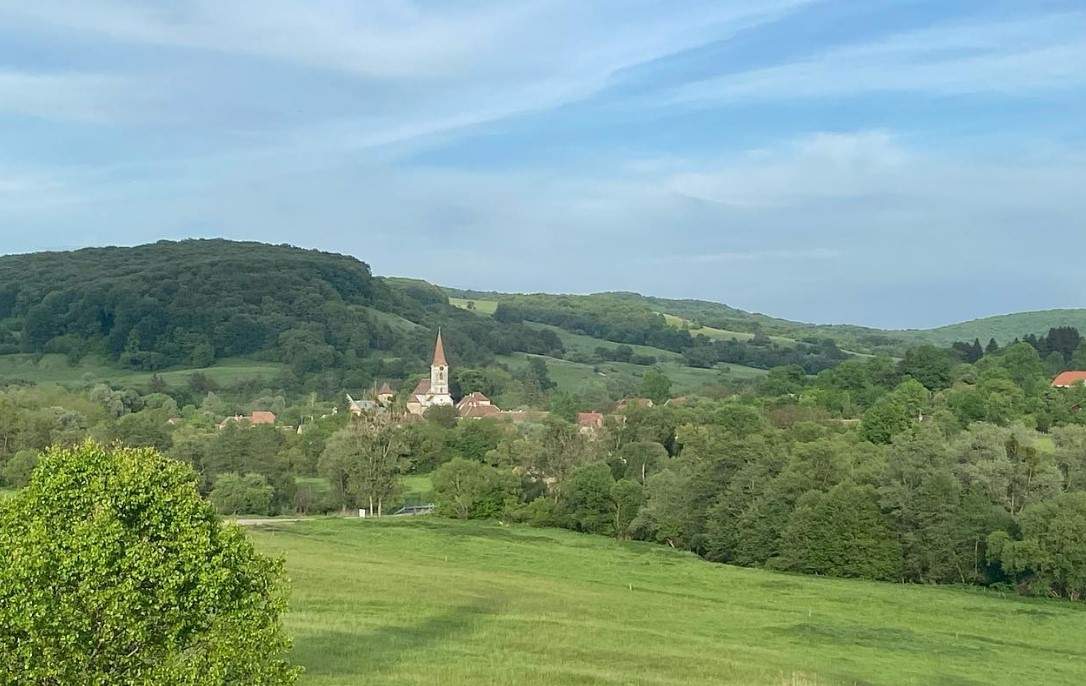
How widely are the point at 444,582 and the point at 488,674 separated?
20.6 m

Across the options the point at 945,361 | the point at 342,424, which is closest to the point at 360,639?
the point at 342,424

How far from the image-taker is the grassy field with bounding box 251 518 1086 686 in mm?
31500

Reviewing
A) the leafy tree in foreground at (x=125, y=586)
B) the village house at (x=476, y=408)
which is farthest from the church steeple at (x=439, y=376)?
the leafy tree in foreground at (x=125, y=586)

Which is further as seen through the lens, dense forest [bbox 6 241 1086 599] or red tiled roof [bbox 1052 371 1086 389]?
red tiled roof [bbox 1052 371 1086 389]

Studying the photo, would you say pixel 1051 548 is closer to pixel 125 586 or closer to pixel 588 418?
pixel 125 586

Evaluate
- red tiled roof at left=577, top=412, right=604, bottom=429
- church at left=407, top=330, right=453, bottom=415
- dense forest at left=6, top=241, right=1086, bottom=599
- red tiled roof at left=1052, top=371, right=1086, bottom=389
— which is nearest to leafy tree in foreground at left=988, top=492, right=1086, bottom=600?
dense forest at left=6, top=241, right=1086, bottom=599

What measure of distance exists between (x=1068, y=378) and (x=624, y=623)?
113855 millimetres

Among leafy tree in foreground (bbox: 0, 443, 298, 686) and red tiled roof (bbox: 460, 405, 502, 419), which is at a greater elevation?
leafy tree in foreground (bbox: 0, 443, 298, 686)

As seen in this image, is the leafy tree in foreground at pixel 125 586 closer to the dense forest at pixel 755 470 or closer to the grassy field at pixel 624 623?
the grassy field at pixel 624 623

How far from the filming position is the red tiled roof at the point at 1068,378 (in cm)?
13141

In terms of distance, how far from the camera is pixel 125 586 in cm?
1686

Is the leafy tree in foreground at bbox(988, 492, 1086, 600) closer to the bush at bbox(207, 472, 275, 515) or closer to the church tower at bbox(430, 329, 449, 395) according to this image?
the bush at bbox(207, 472, 275, 515)

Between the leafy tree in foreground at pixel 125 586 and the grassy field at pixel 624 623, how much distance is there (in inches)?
348

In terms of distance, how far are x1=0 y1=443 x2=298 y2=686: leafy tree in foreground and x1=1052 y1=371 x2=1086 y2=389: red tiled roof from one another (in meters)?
129
